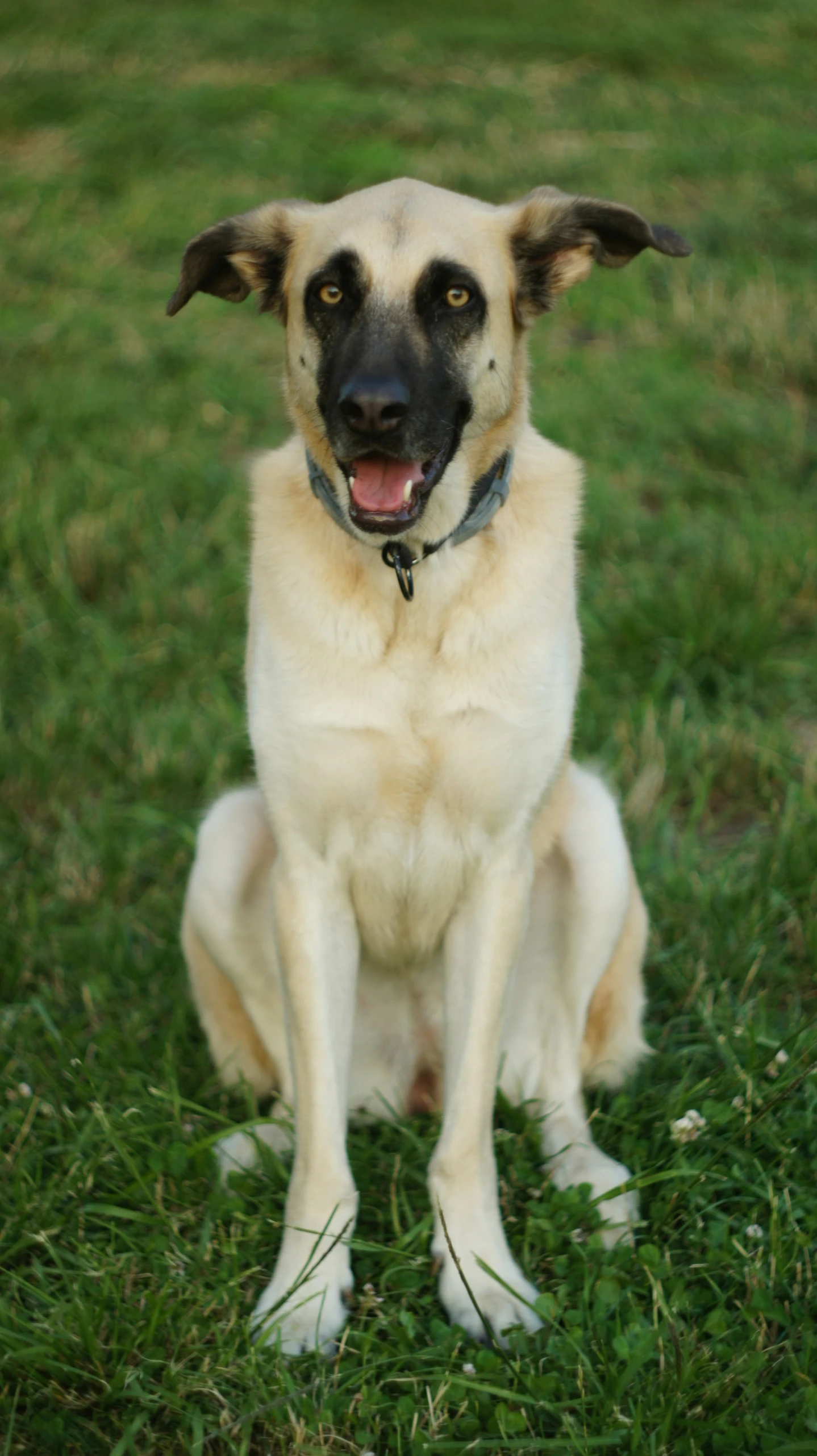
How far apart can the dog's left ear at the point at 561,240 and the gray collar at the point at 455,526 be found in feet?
1.05

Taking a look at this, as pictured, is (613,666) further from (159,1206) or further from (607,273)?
(607,273)

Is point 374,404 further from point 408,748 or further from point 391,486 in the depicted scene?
point 408,748

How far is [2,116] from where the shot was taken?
788cm

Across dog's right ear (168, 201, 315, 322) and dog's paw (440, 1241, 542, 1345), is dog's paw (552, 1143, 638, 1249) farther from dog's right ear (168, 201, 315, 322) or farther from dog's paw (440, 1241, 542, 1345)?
dog's right ear (168, 201, 315, 322)

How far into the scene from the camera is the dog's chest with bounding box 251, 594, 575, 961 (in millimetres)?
2207

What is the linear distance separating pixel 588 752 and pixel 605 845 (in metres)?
1.03

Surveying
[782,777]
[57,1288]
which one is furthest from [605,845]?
[57,1288]

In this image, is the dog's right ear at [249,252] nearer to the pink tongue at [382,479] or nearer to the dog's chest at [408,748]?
the pink tongue at [382,479]

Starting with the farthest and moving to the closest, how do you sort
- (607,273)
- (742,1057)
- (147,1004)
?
(607,273) < (147,1004) < (742,1057)

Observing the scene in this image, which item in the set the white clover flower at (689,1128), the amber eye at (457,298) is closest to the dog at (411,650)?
the amber eye at (457,298)

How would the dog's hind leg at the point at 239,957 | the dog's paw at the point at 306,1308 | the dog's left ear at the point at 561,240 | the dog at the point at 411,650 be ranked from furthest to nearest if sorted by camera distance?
the dog's hind leg at the point at 239,957
the dog's left ear at the point at 561,240
the dog at the point at 411,650
the dog's paw at the point at 306,1308

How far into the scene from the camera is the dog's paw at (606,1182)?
7.39ft

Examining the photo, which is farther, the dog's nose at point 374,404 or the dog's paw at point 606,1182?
the dog's paw at point 606,1182

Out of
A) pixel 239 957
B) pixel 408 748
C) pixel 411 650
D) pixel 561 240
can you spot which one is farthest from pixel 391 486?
pixel 239 957
